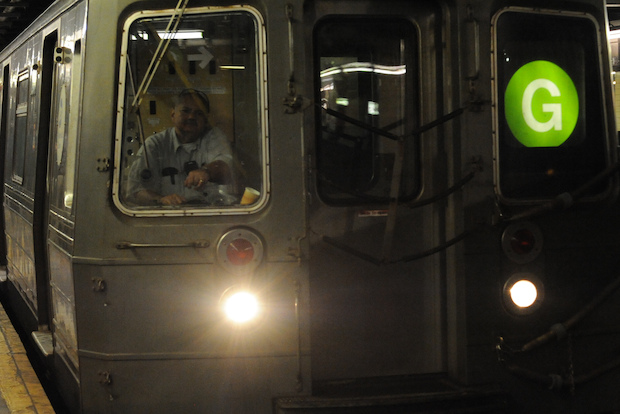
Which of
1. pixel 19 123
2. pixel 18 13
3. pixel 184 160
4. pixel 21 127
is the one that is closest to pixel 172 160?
pixel 184 160

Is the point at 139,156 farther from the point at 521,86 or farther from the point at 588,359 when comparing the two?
the point at 588,359

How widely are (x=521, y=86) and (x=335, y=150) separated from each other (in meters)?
0.97

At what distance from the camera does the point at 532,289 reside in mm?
4199

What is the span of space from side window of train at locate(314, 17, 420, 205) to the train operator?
51cm

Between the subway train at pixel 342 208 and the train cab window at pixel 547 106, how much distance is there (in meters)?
0.01

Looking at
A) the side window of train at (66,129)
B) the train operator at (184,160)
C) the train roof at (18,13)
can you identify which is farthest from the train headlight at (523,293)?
the train roof at (18,13)

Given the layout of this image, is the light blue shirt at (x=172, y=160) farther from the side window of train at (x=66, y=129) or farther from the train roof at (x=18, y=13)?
the train roof at (x=18, y=13)

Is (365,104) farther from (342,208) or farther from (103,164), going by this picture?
(103,164)

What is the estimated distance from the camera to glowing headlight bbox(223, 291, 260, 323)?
393 cm

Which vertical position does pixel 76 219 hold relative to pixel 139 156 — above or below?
below

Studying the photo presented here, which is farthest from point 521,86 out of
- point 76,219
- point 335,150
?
point 76,219

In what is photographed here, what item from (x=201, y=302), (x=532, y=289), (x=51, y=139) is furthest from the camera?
(x=51, y=139)

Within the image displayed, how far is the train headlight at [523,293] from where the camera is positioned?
164 inches

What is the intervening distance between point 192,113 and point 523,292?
5.91ft
